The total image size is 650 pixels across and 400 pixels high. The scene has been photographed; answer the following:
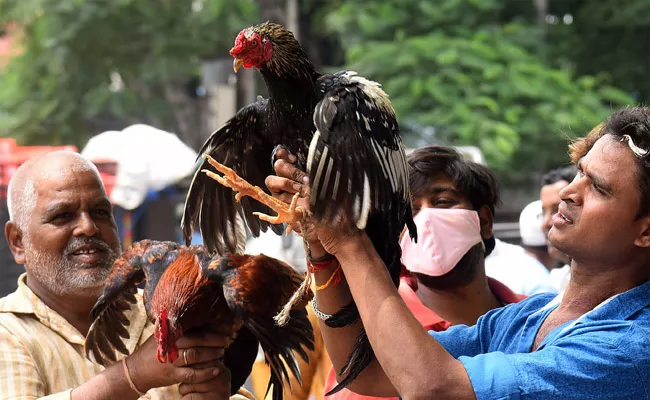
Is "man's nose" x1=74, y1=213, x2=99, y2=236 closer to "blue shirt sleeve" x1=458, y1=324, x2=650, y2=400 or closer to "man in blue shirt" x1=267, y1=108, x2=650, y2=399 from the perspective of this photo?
"man in blue shirt" x1=267, y1=108, x2=650, y2=399

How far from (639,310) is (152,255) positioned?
1.38m

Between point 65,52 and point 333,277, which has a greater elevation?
point 65,52

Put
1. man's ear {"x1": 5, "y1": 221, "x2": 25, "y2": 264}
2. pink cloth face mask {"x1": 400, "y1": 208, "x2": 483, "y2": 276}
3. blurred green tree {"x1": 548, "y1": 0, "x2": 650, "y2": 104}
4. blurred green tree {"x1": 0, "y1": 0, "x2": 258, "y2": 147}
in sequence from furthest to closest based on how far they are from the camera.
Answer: blurred green tree {"x1": 548, "y1": 0, "x2": 650, "y2": 104} < blurred green tree {"x1": 0, "y1": 0, "x2": 258, "y2": 147} < pink cloth face mask {"x1": 400, "y1": 208, "x2": 483, "y2": 276} < man's ear {"x1": 5, "y1": 221, "x2": 25, "y2": 264}

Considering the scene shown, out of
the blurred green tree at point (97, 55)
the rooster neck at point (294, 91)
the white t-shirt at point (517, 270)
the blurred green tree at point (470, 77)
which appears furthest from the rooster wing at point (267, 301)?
the blurred green tree at point (97, 55)

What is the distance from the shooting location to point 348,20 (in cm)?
985

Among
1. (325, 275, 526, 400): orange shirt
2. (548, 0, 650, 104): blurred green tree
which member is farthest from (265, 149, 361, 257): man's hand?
(548, 0, 650, 104): blurred green tree

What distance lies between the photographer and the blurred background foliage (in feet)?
30.5

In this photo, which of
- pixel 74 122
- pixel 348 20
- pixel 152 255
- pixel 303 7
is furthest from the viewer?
pixel 303 7

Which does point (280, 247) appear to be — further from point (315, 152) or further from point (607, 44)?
point (607, 44)

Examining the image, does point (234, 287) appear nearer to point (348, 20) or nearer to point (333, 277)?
point (333, 277)

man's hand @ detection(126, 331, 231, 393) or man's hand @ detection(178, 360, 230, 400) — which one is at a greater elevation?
man's hand @ detection(126, 331, 231, 393)

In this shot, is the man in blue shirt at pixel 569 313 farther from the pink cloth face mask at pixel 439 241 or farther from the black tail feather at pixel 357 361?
the pink cloth face mask at pixel 439 241

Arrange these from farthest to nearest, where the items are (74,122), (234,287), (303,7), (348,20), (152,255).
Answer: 1. (303,7)
2. (74,122)
3. (348,20)
4. (152,255)
5. (234,287)

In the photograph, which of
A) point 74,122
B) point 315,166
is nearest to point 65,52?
point 74,122
